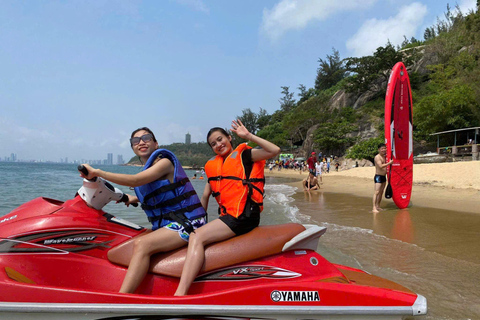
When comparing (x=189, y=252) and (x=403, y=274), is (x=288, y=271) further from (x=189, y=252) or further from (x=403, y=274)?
(x=403, y=274)

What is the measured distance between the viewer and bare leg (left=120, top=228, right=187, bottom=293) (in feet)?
7.41

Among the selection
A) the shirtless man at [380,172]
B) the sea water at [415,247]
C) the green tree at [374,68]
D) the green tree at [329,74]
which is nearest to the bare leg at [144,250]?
the sea water at [415,247]

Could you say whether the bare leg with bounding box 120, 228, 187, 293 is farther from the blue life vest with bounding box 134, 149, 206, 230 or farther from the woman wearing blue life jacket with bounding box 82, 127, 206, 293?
the blue life vest with bounding box 134, 149, 206, 230

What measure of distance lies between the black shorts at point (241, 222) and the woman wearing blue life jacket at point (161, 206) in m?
0.21

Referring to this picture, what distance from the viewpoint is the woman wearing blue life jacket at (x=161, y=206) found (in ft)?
7.54

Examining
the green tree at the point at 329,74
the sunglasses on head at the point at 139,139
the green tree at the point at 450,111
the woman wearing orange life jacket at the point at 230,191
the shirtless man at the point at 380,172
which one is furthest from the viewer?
the green tree at the point at 329,74

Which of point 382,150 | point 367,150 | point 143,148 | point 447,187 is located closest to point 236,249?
point 143,148

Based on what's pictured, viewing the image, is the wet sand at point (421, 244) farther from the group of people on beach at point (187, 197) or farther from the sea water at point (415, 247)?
the group of people on beach at point (187, 197)

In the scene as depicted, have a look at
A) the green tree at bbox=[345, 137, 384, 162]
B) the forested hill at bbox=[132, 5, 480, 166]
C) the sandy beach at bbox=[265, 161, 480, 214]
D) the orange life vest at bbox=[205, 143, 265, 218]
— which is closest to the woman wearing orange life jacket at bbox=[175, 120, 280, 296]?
the orange life vest at bbox=[205, 143, 265, 218]

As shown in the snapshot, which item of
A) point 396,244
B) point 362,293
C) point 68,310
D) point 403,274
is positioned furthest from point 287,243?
point 396,244

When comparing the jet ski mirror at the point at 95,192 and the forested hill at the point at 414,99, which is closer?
the jet ski mirror at the point at 95,192

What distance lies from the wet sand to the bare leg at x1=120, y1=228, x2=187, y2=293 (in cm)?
228

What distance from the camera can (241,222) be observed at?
255 centimetres

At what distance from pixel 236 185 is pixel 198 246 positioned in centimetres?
58
